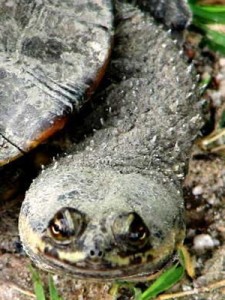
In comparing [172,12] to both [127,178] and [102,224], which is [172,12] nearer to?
[127,178]

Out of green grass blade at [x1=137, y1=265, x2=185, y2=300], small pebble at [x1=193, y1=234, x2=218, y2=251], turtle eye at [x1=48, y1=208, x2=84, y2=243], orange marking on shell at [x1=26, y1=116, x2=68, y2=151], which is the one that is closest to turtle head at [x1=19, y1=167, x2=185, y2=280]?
turtle eye at [x1=48, y1=208, x2=84, y2=243]

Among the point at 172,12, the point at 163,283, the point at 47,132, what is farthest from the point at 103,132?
the point at 172,12

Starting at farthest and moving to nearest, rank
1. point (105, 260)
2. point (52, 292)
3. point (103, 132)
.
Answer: point (103, 132) → point (52, 292) → point (105, 260)

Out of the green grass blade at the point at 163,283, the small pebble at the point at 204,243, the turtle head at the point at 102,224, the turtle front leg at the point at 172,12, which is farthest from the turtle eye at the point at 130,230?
the turtle front leg at the point at 172,12

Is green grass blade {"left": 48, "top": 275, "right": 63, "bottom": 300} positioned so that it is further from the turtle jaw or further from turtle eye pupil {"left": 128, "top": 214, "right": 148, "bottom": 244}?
turtle eye pupil {"left": 128, "top": 214, "right": 148, "bottom": 244}

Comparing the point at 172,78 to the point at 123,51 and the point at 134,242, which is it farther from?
the point at 134,242

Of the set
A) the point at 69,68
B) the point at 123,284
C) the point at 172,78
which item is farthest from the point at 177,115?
the point at 123,284
